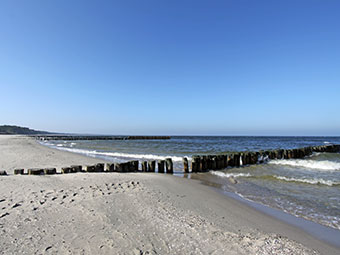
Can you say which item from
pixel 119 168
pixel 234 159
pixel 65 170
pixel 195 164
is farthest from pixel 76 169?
pixel 234 159

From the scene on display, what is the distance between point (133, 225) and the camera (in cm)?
385

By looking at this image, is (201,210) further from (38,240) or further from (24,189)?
(24,189)

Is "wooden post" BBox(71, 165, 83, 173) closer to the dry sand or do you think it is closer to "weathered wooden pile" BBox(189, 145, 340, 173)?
the dry sand

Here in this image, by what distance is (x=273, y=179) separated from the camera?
9766mm

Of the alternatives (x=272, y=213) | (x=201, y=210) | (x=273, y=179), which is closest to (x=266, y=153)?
(x=273, y=179)

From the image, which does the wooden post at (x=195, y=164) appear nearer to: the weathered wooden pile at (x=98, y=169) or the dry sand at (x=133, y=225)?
the weathered wooden pile at (x=98, y=169)

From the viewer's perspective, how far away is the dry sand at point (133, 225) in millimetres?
3104

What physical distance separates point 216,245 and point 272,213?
3.05 m

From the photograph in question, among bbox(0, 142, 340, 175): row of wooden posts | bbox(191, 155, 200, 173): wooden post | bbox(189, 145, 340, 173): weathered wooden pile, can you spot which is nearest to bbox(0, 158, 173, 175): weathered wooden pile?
bbox(0, 142, 340, 175): row of wooden posts

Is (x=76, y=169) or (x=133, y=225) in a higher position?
(x=76, y=169)

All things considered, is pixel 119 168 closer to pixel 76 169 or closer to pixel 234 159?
pixel 76 169

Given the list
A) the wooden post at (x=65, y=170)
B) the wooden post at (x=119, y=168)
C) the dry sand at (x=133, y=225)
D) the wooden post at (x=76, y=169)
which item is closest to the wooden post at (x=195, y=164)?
the wooden post at (x=119, y=168)

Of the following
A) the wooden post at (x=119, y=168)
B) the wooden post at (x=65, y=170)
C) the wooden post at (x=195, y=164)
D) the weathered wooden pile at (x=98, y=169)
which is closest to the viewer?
the weathered wooden pile at (x=98, y=169)

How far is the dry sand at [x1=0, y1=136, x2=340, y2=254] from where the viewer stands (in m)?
3.10
